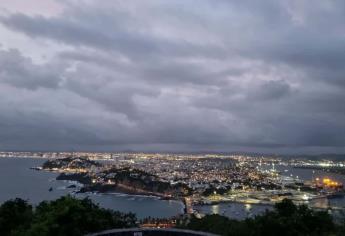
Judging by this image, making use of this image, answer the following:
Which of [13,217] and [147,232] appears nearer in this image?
[147,232]

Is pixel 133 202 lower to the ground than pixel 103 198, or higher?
lower

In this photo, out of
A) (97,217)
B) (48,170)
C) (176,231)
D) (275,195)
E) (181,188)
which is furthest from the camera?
(48,170)

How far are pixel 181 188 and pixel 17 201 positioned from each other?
6312 centimetres

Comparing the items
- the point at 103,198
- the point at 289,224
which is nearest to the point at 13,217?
the point at 289,224

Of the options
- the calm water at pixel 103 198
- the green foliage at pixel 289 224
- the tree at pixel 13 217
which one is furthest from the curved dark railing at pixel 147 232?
the calm water at pixel 103 198

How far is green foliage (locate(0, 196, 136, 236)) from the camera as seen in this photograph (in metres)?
19.7

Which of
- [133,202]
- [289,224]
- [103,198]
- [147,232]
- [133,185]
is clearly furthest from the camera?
[133,185]

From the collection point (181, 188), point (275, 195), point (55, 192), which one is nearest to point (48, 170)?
point (55, 192)

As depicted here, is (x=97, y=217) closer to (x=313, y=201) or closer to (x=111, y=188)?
(x=313, y=201)

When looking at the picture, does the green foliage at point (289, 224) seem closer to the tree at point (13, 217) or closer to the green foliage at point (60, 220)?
the green foliage at point (60, 220)

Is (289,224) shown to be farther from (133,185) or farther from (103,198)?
(133,185)

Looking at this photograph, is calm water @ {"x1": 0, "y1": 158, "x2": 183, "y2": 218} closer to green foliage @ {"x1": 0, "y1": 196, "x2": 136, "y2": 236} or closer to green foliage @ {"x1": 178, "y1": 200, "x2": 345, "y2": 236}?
green foliage @ {"x1": 0, "y1": 196, "x2": 136, "y2": 236}

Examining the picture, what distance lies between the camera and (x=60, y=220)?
20.4m

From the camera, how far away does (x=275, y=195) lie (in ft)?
259
